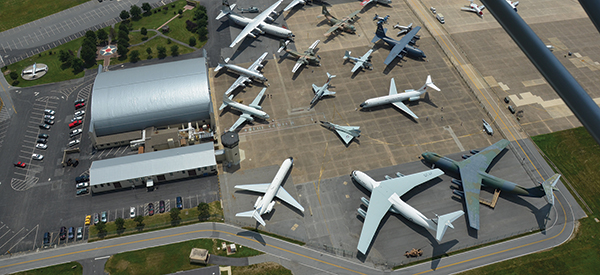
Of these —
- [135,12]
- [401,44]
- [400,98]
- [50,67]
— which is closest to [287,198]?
[400,98]

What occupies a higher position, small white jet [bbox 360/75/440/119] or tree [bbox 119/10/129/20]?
tree [bbox 119/10/129/20]

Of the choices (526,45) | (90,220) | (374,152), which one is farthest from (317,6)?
(526,45)

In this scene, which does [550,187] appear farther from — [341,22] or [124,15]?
[124,15]

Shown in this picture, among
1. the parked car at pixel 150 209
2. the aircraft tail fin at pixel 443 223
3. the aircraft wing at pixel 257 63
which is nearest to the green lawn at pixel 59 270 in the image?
→ the parked car at pixel 150 209

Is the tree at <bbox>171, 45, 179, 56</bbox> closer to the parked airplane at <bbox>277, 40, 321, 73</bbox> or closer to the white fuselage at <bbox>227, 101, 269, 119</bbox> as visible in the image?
the white fuselage at <bbox>227, 101, 269, 119</bbox>

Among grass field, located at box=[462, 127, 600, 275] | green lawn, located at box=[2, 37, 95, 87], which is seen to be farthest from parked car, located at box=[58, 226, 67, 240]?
grass field, located at box=[462, 127, 600, 275]

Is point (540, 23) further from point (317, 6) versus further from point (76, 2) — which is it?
point (76, 2)
